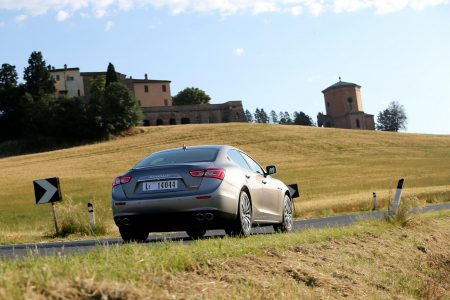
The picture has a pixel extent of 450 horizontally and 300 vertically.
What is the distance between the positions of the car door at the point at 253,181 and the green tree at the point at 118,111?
8853 centimetres

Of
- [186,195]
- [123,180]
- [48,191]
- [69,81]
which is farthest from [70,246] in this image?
[69,81]

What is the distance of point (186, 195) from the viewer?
9438 millimetres

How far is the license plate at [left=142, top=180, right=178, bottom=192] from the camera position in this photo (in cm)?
955

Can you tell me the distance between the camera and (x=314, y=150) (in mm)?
Answer: 81375

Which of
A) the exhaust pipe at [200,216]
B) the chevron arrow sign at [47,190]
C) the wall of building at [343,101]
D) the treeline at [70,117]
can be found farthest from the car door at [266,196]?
the wall of building at [343,101]

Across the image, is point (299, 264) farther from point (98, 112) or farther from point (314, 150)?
point (98, 112)

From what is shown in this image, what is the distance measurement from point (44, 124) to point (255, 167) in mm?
94808

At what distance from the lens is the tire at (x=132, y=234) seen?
10094 millimetres

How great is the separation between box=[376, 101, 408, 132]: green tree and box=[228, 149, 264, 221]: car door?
17993 centimetres

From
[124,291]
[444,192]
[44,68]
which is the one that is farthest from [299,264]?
[44,68]

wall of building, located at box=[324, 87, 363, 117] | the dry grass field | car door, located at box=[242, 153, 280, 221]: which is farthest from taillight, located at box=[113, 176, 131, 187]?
wall of building, located at box=[324, 87, 363, 117]

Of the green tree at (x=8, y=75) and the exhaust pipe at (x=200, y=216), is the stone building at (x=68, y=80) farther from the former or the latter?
the exhaust pipe at (x=200, y=216)

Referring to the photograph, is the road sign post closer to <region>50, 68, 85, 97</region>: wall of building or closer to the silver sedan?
the silver sedan

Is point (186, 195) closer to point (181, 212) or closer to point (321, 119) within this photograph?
point (181, 212)
